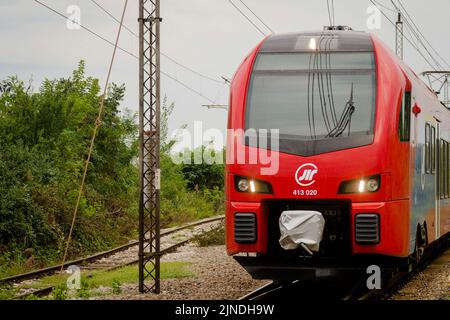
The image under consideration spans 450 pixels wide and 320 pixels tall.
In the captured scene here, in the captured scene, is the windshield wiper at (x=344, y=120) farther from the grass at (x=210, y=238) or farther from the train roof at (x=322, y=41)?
the grass at (x=210, y=238)

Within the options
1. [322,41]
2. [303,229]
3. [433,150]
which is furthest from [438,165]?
[303,229]

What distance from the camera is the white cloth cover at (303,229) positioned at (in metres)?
11.8

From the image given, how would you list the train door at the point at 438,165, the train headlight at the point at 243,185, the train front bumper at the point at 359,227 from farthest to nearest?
the train door at the point at 438,165 < the train headlight at the point at 243,185 < the train front bumper at the point at 359,227

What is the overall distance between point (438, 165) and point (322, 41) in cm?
468

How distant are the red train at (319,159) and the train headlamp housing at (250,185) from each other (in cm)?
1

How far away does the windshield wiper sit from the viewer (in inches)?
479

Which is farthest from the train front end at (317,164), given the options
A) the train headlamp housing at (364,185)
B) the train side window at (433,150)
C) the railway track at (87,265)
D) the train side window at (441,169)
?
the railway track at (87,265)

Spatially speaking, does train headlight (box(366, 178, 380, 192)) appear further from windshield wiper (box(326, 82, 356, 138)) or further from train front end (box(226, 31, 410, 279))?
windshield wiper (box(326, 82, 356, 138))

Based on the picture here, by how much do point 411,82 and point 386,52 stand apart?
3.01ft

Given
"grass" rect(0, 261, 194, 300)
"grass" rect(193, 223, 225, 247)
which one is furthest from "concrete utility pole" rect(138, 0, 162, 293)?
"grass" rect(193, 223, 225, 247)

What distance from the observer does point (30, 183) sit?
23.4 meters

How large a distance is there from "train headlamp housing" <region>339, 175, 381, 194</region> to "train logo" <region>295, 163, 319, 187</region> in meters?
0.40

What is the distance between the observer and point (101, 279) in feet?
55.9
